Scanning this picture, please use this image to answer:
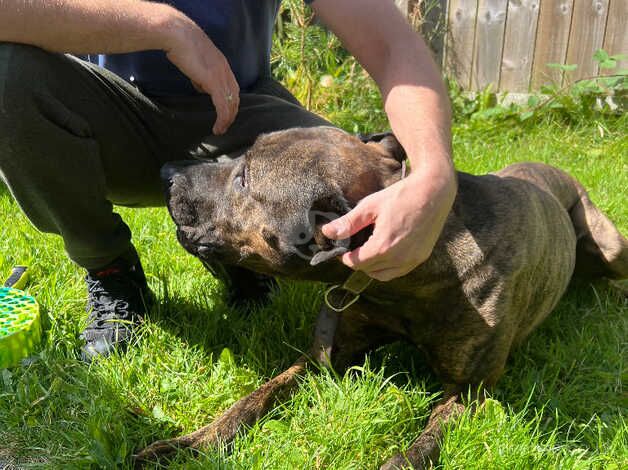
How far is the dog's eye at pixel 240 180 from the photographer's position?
263 cm

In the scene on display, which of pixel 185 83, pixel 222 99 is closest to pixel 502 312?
pixel 222 99

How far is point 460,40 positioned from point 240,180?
17.5ft

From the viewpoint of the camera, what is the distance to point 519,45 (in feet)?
23.2

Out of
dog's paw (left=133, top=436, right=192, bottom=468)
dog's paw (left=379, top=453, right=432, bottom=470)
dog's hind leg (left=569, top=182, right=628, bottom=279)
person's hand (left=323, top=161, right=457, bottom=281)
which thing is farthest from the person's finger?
dog's hind leg (left=569, top=182, right=628, bottom=279)

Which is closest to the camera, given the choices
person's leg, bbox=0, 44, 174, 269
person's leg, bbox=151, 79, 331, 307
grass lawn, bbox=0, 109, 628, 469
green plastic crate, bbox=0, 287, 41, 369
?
grass lawn, bbox=0, 109, 628, 469

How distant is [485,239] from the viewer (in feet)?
8.64

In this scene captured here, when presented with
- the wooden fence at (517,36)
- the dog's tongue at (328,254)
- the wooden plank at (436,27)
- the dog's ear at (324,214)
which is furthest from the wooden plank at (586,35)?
the dog's tongue at (328,254)

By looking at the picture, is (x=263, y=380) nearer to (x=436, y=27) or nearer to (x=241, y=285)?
(x=241, y=285)

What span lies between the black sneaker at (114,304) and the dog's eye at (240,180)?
3.08 feet

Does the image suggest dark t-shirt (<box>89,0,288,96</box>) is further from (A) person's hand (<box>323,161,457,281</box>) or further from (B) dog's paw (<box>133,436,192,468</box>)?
(B) dog's paw (<box>133,436,192,468</box>)

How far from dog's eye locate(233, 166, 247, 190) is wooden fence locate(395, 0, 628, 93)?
15.4 feet

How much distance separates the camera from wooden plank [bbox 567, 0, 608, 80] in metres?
6.67

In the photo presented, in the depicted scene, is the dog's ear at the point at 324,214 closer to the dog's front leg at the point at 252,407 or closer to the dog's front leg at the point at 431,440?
→ the dog's front leg at the point at 252,407

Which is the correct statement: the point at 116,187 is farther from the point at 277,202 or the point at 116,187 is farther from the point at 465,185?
the point at 465,185
